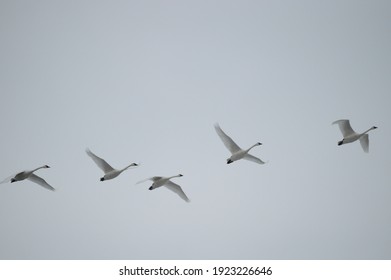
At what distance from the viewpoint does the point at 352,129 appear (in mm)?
42500

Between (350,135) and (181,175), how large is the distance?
7967mm

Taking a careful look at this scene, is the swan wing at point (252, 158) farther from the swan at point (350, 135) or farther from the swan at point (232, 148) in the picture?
the swan at point (350, 135)

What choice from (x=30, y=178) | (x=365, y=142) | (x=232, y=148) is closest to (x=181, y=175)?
(x=232, y=148)

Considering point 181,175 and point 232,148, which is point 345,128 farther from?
point 181,175

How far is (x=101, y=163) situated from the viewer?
41562 mm

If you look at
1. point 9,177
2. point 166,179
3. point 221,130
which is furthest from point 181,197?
point 9,177

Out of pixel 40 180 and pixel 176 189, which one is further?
pixel 176 189

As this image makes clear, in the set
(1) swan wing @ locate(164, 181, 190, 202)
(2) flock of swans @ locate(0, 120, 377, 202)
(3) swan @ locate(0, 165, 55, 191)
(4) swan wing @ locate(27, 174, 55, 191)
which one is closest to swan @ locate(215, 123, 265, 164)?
(2) flock of swans @ locate(0, 120, 377, 202)

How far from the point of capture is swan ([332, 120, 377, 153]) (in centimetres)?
4209

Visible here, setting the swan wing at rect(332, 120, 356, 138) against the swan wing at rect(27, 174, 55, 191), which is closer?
the swan wing at rect(332, 120, 356, 138)

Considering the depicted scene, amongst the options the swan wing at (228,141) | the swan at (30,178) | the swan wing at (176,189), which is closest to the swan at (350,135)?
the swan wing at (228,141)

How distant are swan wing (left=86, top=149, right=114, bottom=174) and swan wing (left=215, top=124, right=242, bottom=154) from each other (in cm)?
511

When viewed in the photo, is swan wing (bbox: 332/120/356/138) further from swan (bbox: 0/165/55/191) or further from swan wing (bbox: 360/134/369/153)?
swan (bbox: 0/165/55/191)
